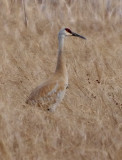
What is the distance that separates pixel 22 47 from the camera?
7.16m

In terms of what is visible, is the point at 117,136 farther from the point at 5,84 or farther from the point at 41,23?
the point at 41,23

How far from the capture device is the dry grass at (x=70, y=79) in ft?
13.4

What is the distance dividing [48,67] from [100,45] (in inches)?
38.0

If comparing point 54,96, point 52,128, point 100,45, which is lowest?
point 100,45

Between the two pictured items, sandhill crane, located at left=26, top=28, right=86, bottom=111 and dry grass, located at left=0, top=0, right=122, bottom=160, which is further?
sandhill crane, located at left=26, top=28, right=86, bottom=111

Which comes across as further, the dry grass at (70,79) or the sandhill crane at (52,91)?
the sandhill crane at (52,91)

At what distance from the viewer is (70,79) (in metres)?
6.22

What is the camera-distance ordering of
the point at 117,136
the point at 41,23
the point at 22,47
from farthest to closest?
1. the point at 41,23
2. the point at 22,47
3. the point at 117,136

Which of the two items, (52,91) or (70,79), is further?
(70,79)

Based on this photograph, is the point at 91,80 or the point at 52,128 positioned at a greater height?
the point at 52,128

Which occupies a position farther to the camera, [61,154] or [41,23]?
[41,23]

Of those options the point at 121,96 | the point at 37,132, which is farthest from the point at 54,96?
the point at 37,132

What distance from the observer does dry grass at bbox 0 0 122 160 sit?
4.10 m

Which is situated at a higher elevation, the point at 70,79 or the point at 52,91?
the point at 52,91
